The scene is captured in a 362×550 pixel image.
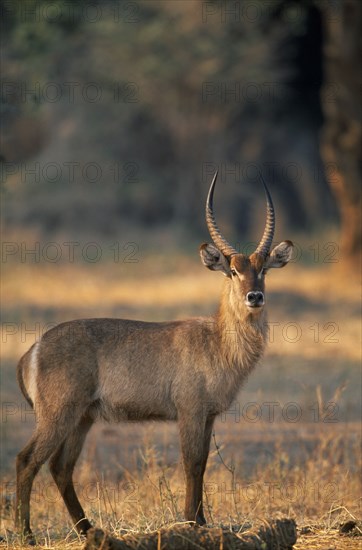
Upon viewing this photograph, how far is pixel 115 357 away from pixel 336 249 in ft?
56.8

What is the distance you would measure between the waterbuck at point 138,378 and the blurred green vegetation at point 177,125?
16311 millimetres

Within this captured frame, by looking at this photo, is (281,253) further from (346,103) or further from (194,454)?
(346,103)

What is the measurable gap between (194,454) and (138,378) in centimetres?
61

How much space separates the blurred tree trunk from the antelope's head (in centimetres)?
1133

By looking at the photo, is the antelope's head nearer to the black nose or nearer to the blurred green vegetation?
the black nose

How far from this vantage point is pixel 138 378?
630cm

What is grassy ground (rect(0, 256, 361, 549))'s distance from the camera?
21.6ft

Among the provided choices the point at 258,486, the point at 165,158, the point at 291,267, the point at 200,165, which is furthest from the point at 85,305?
the point at 165,158

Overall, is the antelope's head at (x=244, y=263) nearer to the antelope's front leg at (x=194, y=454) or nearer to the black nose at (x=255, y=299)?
the black nose at (x=255, y=299)

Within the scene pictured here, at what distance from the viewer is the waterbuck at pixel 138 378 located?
6.05 metres

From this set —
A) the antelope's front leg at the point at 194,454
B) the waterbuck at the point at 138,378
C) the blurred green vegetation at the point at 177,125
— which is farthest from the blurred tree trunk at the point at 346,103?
the antelope's front leg at the point at 194,454

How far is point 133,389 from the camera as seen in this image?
20.6 ft

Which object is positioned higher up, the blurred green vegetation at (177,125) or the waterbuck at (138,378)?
the blurred green vegetation at (177,125)

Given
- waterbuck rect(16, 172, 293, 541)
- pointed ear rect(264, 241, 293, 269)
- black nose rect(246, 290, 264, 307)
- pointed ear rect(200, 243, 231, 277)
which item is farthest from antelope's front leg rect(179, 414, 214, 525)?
pointed ear rect(264, 241, 293, 269)
